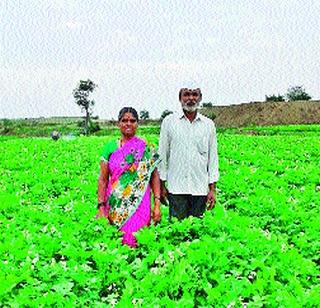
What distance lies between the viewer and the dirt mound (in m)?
69.1

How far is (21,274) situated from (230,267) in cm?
183

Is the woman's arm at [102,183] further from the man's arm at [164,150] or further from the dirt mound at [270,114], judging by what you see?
the dirt mound at [270,114]

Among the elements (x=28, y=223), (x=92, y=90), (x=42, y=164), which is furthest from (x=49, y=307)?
(x=92, y=90)

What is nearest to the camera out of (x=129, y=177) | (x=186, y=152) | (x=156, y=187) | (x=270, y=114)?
(x=129, y=177)

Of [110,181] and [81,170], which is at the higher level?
[110,181]

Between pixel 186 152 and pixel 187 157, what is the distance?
0.19ft

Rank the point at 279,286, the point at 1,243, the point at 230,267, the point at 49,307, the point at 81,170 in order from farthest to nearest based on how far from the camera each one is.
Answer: the point at 81,170
the point at 1,243
the point at 230,267
the point at 279,286
the point at 49,307

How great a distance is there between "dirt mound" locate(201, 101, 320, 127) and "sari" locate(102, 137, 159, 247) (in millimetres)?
64116

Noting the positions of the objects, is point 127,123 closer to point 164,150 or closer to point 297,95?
point 164,150

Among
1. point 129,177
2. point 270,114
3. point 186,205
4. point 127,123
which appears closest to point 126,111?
point 127,123

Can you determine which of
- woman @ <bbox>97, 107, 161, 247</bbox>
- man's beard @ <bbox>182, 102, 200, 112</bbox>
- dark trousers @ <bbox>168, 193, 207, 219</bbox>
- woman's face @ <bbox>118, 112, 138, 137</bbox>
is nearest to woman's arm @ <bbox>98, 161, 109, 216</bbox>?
woman @ <bbox>97, 107, 161, 247</bbox>

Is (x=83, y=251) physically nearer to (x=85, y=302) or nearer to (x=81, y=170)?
(x=85, y=302)

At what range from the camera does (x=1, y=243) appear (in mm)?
5582

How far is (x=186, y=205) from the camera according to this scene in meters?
6.14
